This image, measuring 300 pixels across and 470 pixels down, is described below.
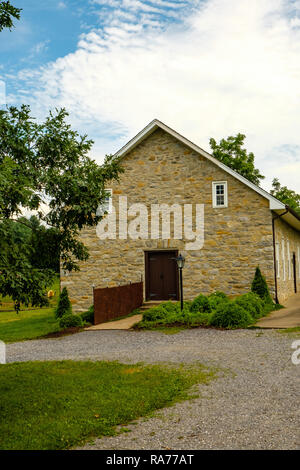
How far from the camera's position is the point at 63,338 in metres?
13.5

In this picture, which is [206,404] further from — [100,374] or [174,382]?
[100,374]

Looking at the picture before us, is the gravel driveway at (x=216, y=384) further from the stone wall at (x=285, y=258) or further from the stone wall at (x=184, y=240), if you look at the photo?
the stone wall at (x=285, y=258)

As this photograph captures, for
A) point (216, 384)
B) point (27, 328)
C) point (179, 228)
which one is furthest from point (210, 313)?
point (216, 384)

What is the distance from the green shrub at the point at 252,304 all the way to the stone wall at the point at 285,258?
109 inches

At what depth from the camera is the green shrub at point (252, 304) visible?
14.5 meters

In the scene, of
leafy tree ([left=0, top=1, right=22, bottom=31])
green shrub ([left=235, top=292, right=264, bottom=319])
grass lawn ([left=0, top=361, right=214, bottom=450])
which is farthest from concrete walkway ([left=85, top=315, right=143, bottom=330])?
leafy tree ([left=0, top=1, right=22, bottom=31])

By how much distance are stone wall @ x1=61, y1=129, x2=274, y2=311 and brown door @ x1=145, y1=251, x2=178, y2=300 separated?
1.22 feet

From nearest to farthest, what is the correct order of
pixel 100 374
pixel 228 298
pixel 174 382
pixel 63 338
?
pixel 174 382 → pixel 100 374 → pixel 63 338 → pixel 228 298

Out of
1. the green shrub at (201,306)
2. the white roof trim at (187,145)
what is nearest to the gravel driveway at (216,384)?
the green shrub at (201,306)

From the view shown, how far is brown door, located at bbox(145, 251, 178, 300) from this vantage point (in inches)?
722

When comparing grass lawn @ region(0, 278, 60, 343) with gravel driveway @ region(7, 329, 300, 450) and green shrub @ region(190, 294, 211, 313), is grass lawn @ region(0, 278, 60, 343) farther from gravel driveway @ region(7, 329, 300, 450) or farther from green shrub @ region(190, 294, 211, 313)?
green shrub @ region(190, 294, 211, 313)

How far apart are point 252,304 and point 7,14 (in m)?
11.7

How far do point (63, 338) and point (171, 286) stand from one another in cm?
615

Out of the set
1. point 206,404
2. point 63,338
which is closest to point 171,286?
point 63,338
